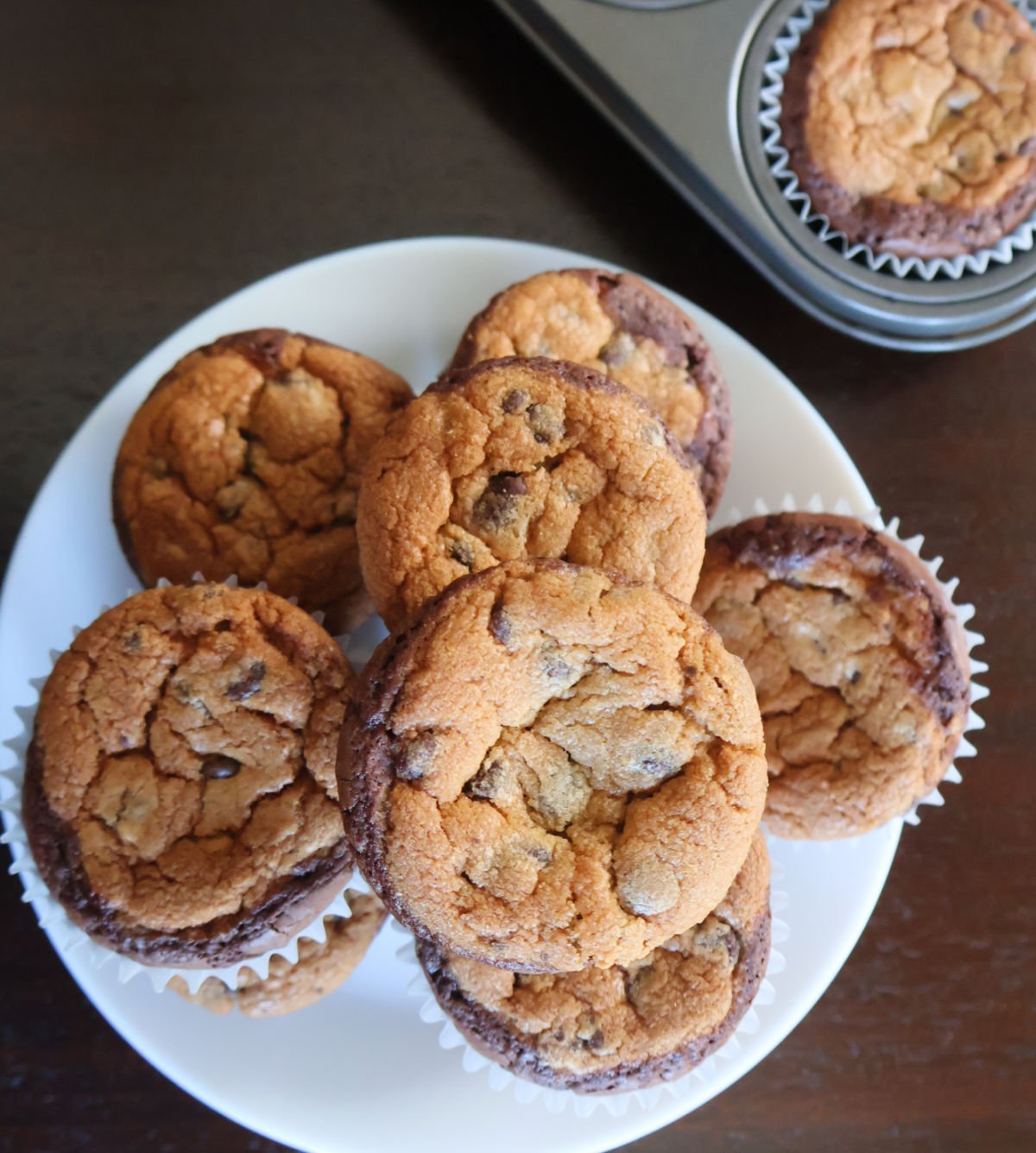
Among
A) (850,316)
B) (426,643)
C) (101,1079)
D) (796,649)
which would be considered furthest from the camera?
(850,316)

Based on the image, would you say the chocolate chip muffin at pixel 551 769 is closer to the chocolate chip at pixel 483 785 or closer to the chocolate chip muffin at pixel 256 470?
the chocolate chip at pixel 483 785

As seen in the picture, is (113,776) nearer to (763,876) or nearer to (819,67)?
(763,876)

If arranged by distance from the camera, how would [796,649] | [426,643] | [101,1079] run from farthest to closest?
[101,1079], [796,649], [426,643]

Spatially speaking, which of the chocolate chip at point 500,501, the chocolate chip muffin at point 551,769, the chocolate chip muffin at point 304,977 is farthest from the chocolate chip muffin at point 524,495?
the chocolate chip muffin at point 304,977

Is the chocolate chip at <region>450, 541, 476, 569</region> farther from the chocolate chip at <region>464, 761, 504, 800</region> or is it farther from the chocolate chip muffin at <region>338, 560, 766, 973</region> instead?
the chocolate chip at <region>464, 761, 504, 800</region>

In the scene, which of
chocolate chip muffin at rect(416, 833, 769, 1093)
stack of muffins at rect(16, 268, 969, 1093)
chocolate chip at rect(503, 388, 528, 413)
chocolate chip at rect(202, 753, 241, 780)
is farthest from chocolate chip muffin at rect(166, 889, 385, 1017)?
chocolate chip at rect(503, 388, 528, 413)

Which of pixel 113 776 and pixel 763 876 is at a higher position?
pixel 113 776

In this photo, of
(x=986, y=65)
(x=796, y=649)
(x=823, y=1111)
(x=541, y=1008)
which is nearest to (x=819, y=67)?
(x=986, y=65)
